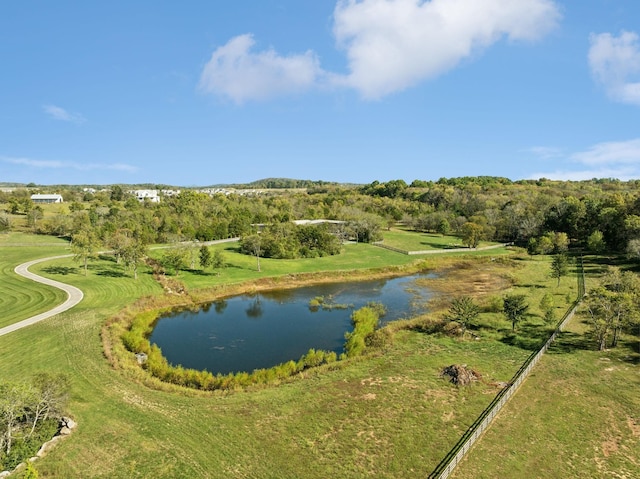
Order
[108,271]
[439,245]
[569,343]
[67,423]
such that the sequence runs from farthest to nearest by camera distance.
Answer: [439,245]
[108,271]
[569,343]
[67,423]

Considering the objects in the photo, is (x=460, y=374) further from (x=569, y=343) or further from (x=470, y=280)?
(x=470, y=280)

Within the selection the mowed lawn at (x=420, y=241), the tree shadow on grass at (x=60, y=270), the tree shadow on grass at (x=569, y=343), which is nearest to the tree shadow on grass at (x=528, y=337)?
the tree shadow on grass at (x=569, y=343)

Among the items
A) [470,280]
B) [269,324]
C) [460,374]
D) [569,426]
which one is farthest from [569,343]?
[269,324]

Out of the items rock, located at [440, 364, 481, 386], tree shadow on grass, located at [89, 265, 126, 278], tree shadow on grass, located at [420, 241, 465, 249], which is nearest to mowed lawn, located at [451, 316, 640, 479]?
rock, located at [440, 364, 481, 386]

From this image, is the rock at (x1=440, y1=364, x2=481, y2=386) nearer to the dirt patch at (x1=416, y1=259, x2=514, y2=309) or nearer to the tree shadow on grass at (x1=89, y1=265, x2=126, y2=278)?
the dirt patch at (x1=416, y1=259, x2=514, y2=309)

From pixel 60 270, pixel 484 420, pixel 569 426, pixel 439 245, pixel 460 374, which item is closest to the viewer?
pixel 484 420

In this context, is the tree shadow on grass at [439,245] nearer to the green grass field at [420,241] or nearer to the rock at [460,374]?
the green grass field at [420,241]
